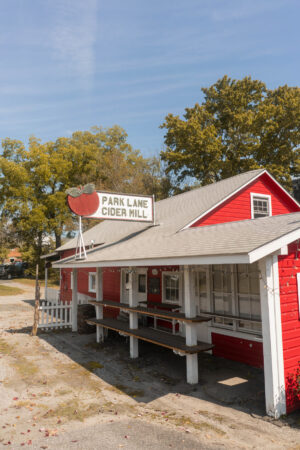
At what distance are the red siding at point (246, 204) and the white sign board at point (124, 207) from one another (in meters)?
2.62

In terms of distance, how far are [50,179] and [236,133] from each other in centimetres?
2471

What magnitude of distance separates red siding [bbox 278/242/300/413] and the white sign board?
767 cm

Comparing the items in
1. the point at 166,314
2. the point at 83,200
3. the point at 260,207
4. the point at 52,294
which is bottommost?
the point at 52,294

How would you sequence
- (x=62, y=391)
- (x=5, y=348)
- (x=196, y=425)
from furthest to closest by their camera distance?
(x=5, y=348) → (x=62, y=391) → (x=196, y=425)

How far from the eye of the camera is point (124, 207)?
13.6m

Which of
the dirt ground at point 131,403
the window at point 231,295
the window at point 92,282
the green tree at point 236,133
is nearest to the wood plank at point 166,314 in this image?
the window at point 231,295

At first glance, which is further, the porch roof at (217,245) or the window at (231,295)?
the window at (231,295)

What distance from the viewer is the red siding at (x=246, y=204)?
45.4 feet

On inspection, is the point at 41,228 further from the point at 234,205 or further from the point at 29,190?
the point at 234,205

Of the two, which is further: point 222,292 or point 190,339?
point 222,292

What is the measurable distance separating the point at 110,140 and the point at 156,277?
44.0m

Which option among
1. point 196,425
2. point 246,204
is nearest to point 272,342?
point 196,425

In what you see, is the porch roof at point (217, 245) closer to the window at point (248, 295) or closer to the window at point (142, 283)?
the window at point (248, 295)

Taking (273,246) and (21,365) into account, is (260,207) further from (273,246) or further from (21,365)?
(21,365)
